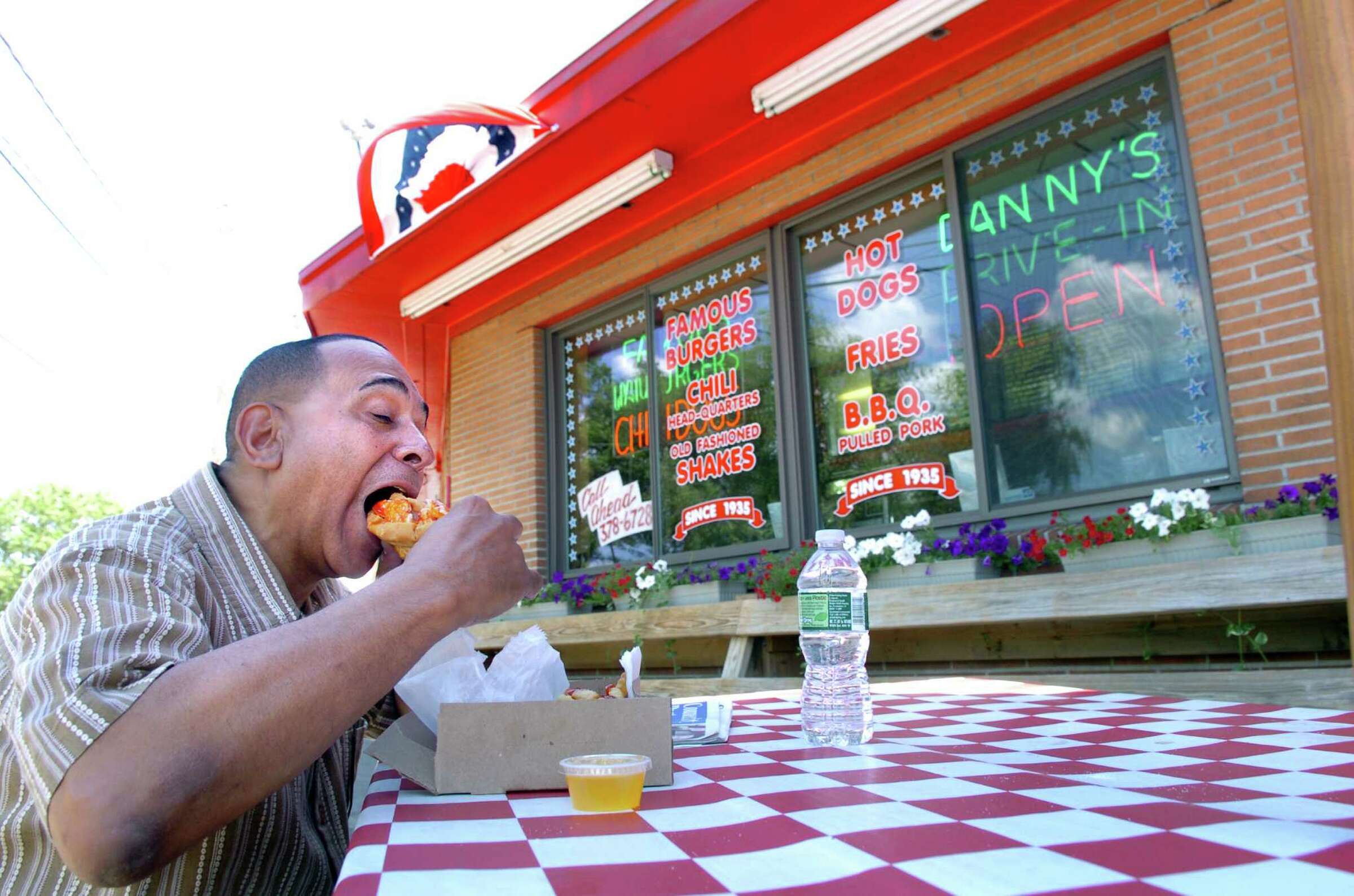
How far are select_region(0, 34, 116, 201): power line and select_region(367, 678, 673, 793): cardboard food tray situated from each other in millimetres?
7611

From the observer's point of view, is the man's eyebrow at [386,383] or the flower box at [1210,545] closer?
the man's eyebrow at [386,383]

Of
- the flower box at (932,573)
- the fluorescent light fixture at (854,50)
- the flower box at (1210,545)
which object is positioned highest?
the fluorescent light fixture at (854,50)

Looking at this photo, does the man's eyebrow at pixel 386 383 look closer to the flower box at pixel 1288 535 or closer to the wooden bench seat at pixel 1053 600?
the wooden bench seat at pixel 1053 600

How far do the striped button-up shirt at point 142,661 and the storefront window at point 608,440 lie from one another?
15.9 feet

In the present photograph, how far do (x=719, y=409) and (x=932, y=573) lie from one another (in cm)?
214

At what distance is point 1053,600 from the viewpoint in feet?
11.9

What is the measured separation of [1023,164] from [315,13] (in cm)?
683

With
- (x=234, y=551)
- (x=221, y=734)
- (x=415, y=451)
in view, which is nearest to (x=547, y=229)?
(x=415, y=451)

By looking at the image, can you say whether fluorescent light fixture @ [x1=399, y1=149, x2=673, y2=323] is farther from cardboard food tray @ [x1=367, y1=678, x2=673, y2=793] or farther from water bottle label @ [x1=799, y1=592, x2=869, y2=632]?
cardboard food tray @ [x1=367, y1=678, x2=673, y2=793]

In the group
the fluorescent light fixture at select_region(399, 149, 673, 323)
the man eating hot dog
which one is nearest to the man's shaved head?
the man eating hot dog

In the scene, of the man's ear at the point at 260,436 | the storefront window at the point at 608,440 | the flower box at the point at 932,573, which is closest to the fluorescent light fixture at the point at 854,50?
the storefront window at the point at 608,440

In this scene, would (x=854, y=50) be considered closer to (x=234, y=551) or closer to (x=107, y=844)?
(x=234, y=551)

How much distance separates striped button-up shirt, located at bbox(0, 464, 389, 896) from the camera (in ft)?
3.20

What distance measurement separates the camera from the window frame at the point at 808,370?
399 centimetres
